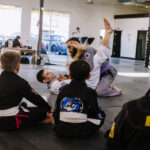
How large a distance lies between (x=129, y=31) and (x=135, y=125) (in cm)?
1747

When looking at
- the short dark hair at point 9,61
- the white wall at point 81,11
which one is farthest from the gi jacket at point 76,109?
the white wall at point 81,11

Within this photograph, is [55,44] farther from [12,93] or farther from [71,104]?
[71,104]

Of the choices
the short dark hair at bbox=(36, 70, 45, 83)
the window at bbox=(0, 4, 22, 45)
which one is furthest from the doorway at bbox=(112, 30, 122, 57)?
the short dark hair at bbox=(36, 70, 45, 83)

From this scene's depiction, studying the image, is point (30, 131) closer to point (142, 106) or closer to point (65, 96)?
point (65, 96)

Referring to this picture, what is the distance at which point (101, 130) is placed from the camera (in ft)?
9.45

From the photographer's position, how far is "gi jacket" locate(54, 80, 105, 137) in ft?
8.16

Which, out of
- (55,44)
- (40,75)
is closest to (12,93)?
(40,75)

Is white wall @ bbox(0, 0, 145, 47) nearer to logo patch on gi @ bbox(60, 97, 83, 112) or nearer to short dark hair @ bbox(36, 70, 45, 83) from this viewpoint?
short dark hair @ bbox(36, 70, 45, 83)

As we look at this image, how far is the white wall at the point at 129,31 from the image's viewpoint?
57.2 ft

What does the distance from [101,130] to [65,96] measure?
2.19ft

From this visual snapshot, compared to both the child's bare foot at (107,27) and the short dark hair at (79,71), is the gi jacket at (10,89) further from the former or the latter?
the child's bare foot at (107,27)

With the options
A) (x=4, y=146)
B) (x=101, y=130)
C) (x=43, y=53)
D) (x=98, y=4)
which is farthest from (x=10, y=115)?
(x=98, y=4)

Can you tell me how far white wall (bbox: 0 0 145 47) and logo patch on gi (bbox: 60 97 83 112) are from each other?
1450cm

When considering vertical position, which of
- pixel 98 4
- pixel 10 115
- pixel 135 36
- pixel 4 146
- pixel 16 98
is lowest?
pixel 4 146
